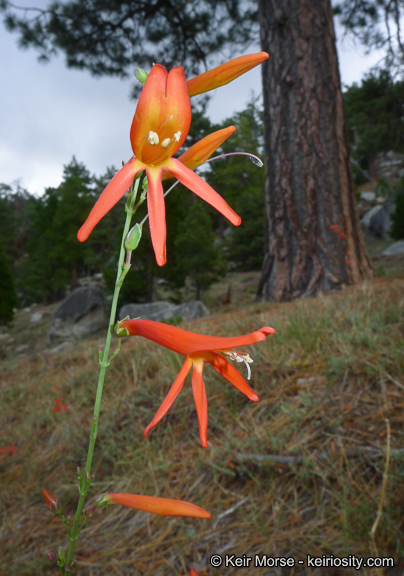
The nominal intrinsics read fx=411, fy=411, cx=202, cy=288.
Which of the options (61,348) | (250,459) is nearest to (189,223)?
(61,348)

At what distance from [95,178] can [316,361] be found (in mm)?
18707

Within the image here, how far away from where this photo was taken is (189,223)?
8648 millimetres

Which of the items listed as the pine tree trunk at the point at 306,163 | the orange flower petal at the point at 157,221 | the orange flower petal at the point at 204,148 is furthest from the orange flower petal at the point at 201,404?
the pine tree trunk at the point at 306,163

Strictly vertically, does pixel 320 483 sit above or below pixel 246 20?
below

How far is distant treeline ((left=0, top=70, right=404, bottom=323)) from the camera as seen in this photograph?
8633 millimetres

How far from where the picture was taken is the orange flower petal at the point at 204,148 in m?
0.62

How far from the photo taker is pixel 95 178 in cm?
1922

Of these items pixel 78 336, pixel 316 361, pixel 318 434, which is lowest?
pixel 78 336

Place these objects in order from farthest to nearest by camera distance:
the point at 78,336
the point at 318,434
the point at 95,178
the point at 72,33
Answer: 1. the point at 95,178
2. the point at 78,336
3. the point at 72,33
4. the point at 318,434

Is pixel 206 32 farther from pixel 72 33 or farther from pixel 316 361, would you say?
pixel 316 361

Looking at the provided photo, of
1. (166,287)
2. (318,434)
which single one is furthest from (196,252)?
(318,434)

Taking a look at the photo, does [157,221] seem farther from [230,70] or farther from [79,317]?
[79,317]

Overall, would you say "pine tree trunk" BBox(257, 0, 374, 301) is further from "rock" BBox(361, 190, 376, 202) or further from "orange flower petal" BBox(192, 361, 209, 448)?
"rock" BBox(361, 190, 376, 202)

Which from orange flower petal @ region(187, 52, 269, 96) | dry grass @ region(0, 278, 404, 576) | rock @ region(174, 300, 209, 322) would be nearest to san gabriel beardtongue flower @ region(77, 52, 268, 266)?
orange flower petal @ region(187, 52, 269, 96)
